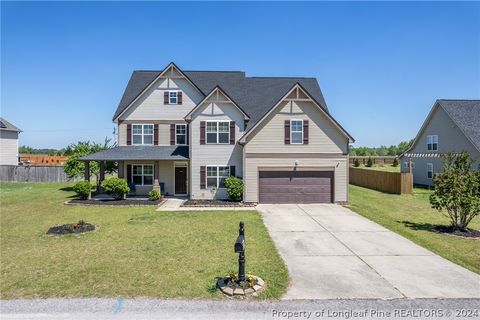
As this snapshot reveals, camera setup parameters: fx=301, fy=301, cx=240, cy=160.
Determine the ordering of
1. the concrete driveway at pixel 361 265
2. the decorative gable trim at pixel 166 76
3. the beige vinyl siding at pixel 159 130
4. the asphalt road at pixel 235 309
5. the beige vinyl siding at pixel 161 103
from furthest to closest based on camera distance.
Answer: the beige vinyl siding at pixel 159 130 < the beige vinyl siding at pixel 161 103 < the decorative gable trim at pixel 166 76 < the concrete driveway at pixel 361 265 < the asphalt road at pixel 235 309

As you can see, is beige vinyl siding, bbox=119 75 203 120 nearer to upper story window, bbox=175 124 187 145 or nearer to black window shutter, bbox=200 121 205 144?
upper story window, bbox=175 124 187 145

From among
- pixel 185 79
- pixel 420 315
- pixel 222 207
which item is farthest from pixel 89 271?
pixel 185 79

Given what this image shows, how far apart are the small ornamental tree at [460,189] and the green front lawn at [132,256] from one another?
7.72m

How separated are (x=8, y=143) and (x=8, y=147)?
0.50 metres

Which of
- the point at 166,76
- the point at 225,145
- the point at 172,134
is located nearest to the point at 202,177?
the point at 225,145

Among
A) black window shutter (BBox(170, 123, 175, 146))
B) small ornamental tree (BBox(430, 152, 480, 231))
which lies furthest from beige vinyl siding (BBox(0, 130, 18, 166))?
small ornamental tree (BBox(430, 152, 480, 231))

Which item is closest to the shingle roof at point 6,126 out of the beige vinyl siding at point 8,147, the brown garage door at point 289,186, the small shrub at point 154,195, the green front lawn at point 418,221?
the beige vinyl siding at point 8,147

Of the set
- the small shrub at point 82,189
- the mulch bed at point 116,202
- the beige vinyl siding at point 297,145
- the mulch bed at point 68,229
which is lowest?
the mulch bed at point 68,229

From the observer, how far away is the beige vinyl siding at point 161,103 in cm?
2233

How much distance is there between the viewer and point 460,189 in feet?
40.1

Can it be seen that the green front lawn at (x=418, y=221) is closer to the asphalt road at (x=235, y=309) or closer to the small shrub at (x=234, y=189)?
the asphalt road at (x=235, y=309)

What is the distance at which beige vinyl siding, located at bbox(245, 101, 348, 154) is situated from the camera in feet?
63.7

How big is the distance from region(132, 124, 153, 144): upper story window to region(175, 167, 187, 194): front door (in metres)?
3.07

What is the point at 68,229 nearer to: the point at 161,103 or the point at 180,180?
the point at 180,180
